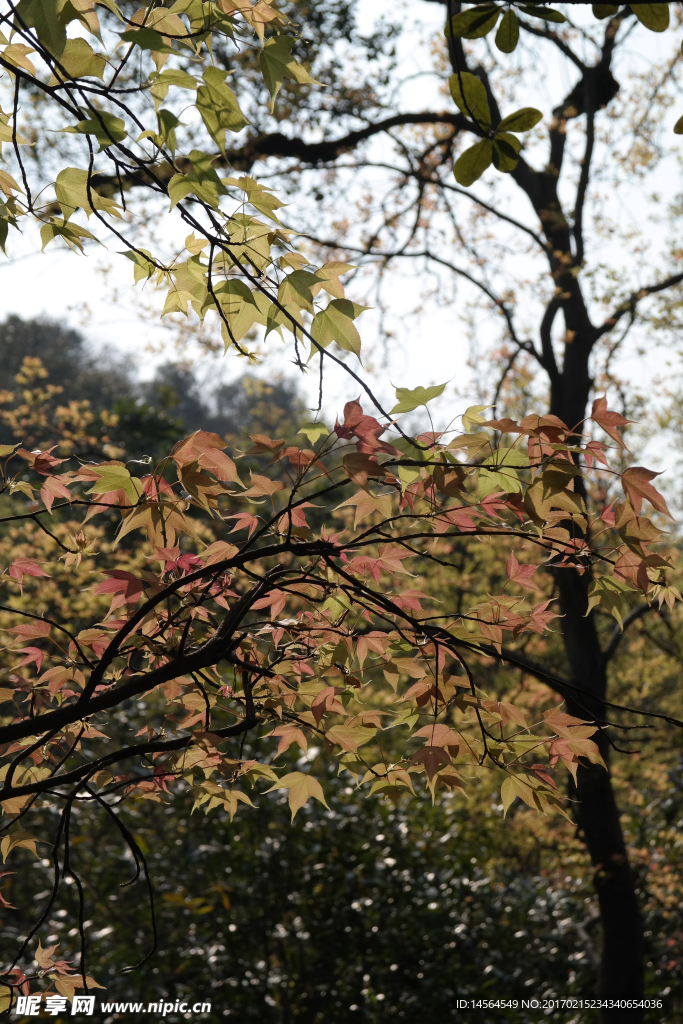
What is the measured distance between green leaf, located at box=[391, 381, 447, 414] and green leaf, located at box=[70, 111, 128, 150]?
1.67 feet

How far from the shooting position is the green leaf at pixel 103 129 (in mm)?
892

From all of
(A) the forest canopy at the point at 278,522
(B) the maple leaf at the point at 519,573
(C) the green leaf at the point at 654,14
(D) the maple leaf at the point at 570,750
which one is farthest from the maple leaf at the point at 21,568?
(C) the green leaf at the point at 654,14

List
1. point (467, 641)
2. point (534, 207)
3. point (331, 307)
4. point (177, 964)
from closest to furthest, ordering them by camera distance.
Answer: point (331, 307), point (467, 641), point (177, 964), point (534, 207)

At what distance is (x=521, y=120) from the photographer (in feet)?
2.68

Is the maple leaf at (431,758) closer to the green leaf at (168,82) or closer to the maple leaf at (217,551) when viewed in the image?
the maple leaf at (217,551)

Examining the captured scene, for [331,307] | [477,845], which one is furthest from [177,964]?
[331,307]

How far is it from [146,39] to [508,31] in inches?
17.6

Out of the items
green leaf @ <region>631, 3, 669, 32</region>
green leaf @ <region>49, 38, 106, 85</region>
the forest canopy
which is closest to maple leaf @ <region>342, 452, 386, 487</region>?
the forest canopy

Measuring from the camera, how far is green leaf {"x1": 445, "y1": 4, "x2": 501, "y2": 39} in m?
0.78

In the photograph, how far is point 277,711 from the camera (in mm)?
1413

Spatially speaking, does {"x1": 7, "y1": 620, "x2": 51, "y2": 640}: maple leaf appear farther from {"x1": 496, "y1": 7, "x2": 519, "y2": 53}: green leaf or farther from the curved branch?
the curved branch

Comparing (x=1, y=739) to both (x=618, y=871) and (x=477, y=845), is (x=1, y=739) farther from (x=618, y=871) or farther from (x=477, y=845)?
(x=618, y=871)

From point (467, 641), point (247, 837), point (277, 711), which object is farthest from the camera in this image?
point (247, 837)

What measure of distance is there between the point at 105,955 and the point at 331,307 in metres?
3.58
